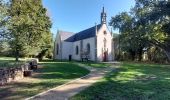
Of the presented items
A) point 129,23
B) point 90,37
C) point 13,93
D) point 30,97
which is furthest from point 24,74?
point 90,37

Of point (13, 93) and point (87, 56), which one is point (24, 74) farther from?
point (87, 56)

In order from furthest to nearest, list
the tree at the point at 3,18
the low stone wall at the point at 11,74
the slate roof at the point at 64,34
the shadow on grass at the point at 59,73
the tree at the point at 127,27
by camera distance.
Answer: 1. the slate roof at the point at 64,34
2. the tree at the point at 127,27
3. the shadow on grass at the point at 59,73
4. the tree at the point at 3,18
5. the low stone wall at the point at 11,74

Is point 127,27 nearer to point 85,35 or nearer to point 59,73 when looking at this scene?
point 59,73

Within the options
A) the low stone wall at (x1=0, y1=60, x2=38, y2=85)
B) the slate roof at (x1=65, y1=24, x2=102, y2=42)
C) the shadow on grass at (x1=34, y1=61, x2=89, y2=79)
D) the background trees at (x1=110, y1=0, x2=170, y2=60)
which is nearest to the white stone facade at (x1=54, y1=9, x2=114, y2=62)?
the slate roof at (x1=65, y1=24, x2=102, y2=42)

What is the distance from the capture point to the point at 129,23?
32.4 meters

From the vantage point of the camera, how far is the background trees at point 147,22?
797 inches

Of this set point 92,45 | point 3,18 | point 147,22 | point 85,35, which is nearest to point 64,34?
point 85,35

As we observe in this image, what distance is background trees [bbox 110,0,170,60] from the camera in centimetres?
2023

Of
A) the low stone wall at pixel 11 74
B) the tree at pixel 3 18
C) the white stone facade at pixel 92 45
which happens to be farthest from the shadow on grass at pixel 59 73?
the white stone facade at pixel 92 45

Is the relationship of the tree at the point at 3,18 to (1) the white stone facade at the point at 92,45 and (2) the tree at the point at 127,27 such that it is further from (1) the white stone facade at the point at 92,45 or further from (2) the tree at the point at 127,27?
(1) the white stone facade at the point at 92,45

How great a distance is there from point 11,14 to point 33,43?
976 centimetres

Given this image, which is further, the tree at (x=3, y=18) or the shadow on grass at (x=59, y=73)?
the shadow on grass at (x=59, y=73)

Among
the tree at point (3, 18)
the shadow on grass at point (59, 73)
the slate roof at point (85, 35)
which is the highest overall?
the slate roof at point (85, 35)

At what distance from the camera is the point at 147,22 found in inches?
909
